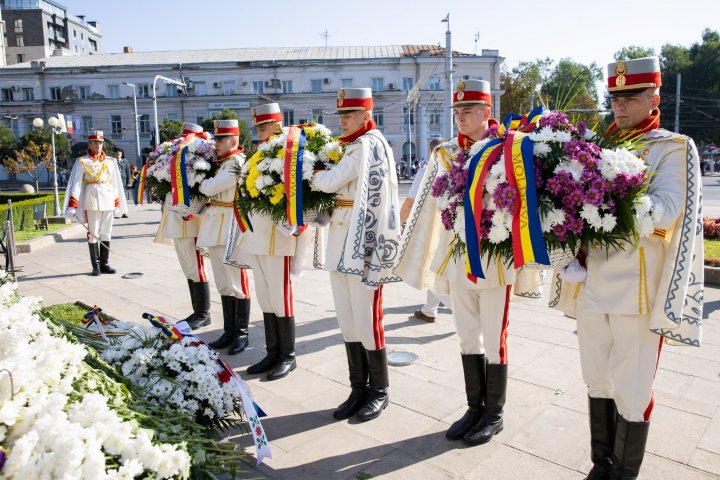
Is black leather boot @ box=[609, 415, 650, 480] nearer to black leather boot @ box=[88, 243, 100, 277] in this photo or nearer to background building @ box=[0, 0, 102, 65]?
black leather boot @ box=[88, 243, 100, 277]

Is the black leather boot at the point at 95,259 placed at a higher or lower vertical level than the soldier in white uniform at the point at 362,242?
lower

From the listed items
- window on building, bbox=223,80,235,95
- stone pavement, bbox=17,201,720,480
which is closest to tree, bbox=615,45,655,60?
window on building, bbox=223,80,235,95

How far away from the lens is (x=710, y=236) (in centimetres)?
1107

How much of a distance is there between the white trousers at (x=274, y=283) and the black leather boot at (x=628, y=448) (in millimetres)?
2811

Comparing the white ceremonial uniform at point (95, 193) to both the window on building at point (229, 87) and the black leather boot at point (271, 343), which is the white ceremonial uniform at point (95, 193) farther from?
the window on building at point (229, 87)

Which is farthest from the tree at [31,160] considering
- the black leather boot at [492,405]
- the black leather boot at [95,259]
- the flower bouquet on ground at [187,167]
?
the black leather boot at [492,405]

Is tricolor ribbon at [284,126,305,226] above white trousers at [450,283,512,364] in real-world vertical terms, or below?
above

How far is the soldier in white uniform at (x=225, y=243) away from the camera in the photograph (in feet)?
18.8

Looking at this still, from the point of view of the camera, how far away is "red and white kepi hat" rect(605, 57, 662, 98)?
2916 mm

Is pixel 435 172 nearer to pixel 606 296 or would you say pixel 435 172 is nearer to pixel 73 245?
pixel 606 296

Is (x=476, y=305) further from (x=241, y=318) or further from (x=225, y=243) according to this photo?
(x=225, y=243)

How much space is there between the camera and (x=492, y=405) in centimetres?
378

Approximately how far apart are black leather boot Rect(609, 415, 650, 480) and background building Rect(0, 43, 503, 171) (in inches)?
1925

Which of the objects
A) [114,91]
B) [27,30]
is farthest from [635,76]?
[27,30]
